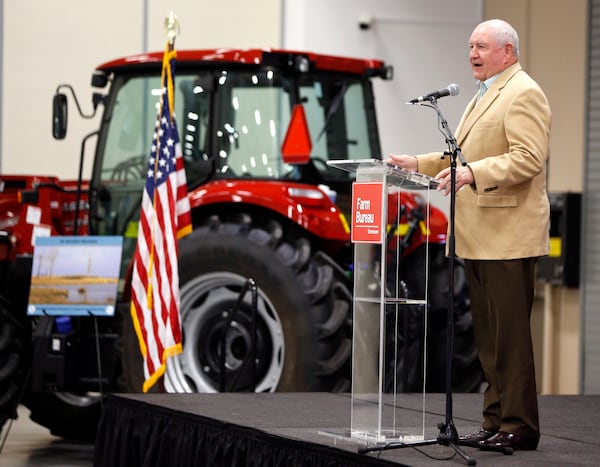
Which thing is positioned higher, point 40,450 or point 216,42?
point 216,42

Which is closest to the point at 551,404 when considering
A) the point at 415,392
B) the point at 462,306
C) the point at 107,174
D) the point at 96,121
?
the point at 462,306

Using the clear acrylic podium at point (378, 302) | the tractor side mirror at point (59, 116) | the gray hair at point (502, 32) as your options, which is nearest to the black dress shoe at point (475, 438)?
the clear acrylic podium at point (378, 302)

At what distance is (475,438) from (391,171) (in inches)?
38.9

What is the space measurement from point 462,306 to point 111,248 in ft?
Answer: 6.59

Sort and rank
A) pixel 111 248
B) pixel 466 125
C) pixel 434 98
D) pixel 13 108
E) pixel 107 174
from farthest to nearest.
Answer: pixel 13 108 < pixel 107 174 < pixel 111 248 < pixel 466 125 < pixel 434 98

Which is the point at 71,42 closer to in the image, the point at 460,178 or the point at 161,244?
the point at 161,244

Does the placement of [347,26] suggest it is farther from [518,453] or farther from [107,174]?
[518,453]

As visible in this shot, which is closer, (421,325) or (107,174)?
(421,325)

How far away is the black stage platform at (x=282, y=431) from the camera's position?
14.0ft

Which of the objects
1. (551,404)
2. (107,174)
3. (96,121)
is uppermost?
(96,121)

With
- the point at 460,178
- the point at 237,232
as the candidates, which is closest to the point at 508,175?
the point at 460,178

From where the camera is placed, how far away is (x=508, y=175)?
425cm

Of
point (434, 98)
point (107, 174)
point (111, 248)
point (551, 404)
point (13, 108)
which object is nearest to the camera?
point (434, 98)

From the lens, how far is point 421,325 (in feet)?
15.1
